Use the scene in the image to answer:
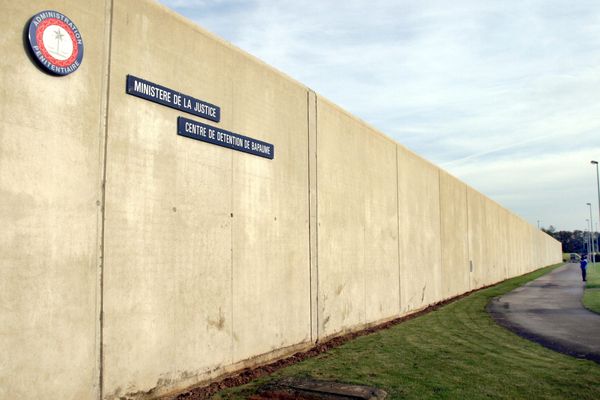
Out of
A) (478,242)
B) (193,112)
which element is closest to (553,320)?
(193,112)

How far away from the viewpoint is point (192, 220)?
742 cm

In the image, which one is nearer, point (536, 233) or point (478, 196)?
point (478, 196)

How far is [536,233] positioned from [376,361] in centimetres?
5703

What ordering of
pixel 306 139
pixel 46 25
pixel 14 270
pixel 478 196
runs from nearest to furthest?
1. pixel 14 270
2. pixel 46 25
3. pixel 306 139
4. pixel 478 196

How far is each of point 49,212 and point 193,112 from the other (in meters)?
2.64

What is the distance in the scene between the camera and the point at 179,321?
7.10 meters

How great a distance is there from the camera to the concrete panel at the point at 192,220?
6.34m

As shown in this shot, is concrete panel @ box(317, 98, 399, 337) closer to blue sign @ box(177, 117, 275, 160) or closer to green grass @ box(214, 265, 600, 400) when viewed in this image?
green grass @ box(214, 265, 600, 400)

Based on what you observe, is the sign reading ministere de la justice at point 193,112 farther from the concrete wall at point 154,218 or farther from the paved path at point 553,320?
the paved path at point 553,320

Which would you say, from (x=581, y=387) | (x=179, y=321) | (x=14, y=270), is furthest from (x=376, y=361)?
(x=14, y=270)

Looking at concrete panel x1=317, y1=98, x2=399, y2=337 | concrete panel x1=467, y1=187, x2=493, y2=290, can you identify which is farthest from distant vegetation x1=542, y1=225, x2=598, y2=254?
concrete panel x1=317, y1=98, x2=399, y2=337

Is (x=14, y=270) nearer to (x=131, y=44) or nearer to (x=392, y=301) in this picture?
(x=131, y=44)

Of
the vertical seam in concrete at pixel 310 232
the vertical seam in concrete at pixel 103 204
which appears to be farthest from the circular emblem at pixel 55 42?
the vertical seam in concrete at pixel 310 232

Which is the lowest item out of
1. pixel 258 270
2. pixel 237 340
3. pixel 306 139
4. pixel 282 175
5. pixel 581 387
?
pixel 581 387
